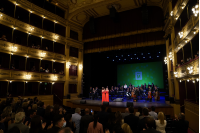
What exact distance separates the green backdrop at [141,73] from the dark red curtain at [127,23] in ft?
20.3

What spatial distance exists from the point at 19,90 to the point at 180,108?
14139mm

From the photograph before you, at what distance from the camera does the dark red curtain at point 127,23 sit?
14.5 metres

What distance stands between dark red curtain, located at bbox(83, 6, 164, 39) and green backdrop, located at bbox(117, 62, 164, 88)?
6.18m

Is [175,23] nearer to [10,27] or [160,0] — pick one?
[160,0]

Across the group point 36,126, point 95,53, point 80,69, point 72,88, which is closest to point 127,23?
point 95,53

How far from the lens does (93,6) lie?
49.3ft

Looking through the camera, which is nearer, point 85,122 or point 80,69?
point 85,122

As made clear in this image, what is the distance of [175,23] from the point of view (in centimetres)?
1081

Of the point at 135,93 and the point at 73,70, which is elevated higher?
the point at 73,70

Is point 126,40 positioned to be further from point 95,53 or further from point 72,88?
point 72,88

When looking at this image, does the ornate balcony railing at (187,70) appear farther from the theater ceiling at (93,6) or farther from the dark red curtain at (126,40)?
the theater ceiling at (93,6)

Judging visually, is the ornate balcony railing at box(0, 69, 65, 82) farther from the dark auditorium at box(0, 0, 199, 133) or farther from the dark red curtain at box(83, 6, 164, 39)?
the dark red curtain at box(83, 6, 164, 39)

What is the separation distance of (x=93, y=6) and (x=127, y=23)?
4.26 meters

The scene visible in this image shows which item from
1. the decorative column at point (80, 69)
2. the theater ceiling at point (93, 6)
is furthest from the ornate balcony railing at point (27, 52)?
the theater ceiling at point (93, 6)
